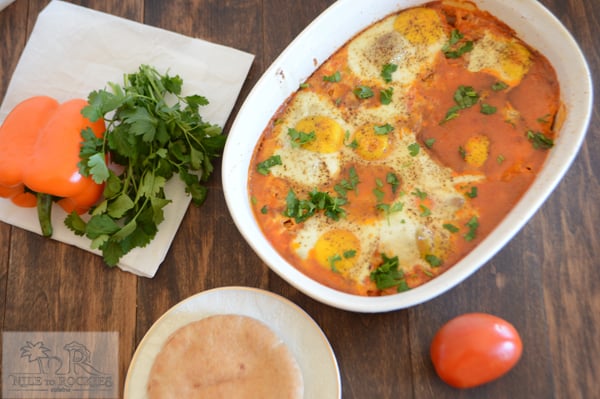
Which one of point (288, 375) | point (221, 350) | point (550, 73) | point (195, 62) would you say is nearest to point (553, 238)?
point (550, 73)

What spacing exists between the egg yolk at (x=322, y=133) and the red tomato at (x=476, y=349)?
0.77 m

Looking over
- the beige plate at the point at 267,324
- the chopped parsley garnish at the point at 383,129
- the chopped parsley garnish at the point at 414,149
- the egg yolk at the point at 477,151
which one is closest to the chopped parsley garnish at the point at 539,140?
the egg yolk at the point at 477,151

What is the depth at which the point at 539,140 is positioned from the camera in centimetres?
204

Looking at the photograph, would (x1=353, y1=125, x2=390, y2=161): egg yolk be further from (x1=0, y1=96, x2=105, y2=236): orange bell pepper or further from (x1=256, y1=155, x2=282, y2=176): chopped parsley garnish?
(x1=0, y1=96, x2=105, y2=236): orange bell pepper

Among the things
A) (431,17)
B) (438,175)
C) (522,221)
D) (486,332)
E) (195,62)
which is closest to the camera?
(522,221)

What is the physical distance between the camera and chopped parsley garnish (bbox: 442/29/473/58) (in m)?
2.22

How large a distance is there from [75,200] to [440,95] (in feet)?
4.88

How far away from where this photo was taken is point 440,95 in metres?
2.20

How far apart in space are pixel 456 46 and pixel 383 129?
453 mm

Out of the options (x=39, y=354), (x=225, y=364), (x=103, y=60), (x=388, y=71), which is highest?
(x=388, y=71)

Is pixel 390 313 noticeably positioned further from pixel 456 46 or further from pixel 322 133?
pixel 456 46

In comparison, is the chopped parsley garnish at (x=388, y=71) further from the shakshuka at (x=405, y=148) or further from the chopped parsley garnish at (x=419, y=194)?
the chopped parsley garnish at (x=419, y=194)

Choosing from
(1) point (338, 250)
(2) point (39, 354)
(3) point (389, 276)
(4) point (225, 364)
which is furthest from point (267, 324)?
(2) point (39, 354)

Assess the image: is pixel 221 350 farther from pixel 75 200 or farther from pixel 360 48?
pixel 360 48
